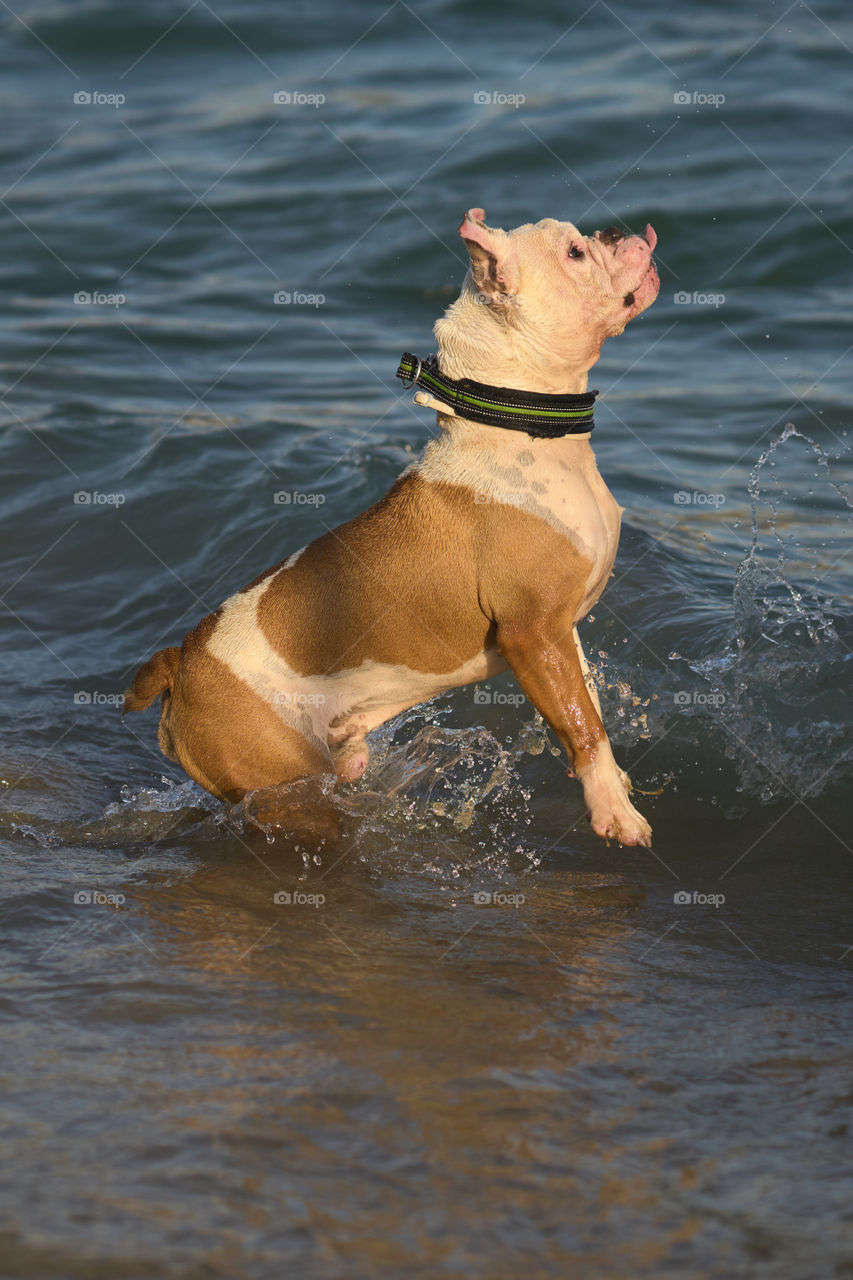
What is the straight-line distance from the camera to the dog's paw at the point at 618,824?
168 inches

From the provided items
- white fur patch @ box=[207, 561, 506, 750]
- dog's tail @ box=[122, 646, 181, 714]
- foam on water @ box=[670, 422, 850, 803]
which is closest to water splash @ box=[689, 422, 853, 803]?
foam on water @ box=[670, 422, 850, 803]

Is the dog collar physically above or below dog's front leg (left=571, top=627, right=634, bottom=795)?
above

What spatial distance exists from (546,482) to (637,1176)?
2268mm

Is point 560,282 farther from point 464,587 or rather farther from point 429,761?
point 429,761

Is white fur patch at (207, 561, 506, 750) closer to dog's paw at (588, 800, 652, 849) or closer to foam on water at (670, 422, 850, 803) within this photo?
dog's paw at (588, 800, 652, 849)

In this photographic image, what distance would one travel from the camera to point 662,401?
983 centimetres

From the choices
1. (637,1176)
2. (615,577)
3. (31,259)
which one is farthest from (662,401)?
(637,1176)

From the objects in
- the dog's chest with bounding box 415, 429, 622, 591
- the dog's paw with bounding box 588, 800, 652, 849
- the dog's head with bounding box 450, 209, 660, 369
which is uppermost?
the dog's head with bounding box 450, 209, 660, 369

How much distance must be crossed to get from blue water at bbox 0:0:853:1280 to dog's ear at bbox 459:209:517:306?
1.89 meters

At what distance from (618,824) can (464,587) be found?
→ 0.90 meters

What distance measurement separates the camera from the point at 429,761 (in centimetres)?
549

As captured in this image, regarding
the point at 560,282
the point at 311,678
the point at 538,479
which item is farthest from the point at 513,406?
the point at 311,678

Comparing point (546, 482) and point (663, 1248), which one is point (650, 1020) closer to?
point (663, 1248)

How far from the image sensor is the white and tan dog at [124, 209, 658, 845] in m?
4.32
